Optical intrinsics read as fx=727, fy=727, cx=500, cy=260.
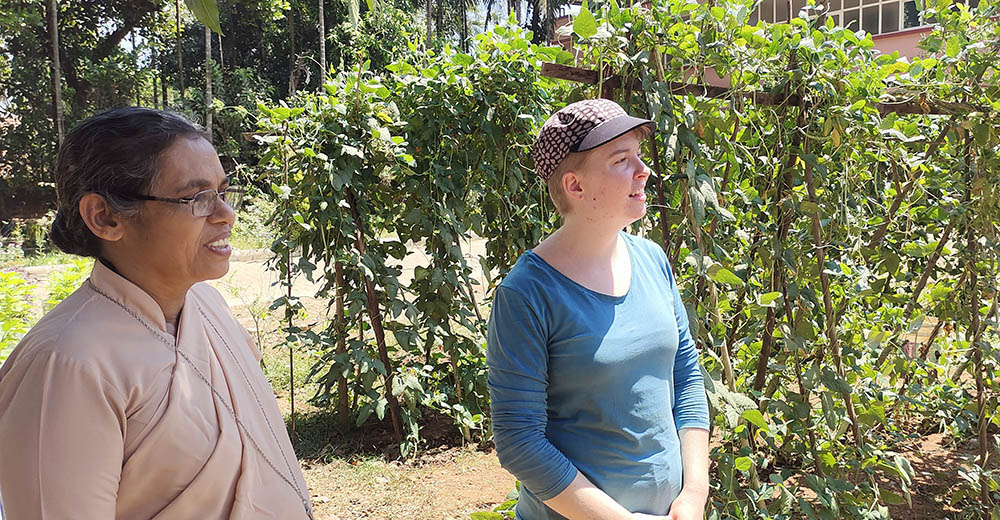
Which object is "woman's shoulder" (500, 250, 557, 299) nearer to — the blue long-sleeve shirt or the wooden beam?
the blue long-sleeve shirt

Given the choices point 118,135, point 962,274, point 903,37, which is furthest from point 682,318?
point 903,37

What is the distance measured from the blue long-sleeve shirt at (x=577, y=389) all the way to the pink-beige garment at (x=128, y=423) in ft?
1.32

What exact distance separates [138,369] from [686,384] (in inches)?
41.0

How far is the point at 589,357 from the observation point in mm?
1286

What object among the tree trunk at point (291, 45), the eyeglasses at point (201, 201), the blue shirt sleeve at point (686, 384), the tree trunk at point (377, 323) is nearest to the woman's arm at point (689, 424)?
the blue shirt sleeve at point (686, 384)

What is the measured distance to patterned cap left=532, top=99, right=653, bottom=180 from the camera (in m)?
1.31

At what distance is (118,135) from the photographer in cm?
101

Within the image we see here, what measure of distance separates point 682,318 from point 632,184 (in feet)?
1.19

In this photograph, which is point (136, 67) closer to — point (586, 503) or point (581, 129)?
point (581, 129)

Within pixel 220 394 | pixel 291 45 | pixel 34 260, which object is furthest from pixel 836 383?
pixel 291 45

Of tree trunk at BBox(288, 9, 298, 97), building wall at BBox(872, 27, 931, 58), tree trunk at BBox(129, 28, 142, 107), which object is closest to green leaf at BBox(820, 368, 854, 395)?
building wall at BBox(872, 27, 931, 58)

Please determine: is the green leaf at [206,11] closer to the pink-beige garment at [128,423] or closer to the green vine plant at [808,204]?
the pink-beige garment at [128,423]

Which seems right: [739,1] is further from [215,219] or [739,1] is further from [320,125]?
A: [320,125]

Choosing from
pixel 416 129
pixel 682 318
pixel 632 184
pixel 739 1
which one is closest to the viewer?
pixel 632 184
